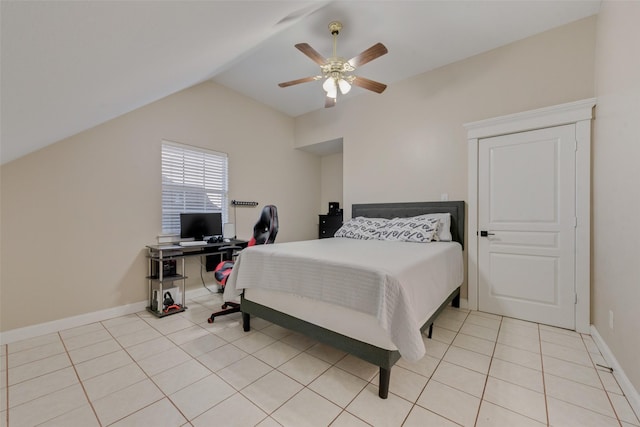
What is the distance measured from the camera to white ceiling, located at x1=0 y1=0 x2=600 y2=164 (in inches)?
31.3

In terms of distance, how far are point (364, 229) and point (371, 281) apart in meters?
1.90

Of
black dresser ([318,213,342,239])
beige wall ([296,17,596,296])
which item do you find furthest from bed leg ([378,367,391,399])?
black dresser ([318,213,342,239])

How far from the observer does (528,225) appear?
104 inches

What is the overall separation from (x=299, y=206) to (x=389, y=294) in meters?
3.79

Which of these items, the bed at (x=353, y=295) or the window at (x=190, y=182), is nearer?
the bed at (x=353, y=295)

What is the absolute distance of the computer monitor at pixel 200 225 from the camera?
3240mm

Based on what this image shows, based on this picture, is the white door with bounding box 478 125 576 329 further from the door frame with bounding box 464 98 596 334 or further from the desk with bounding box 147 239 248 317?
the desk with bounding box 147 239 248 317

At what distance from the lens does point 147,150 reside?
3025 mm

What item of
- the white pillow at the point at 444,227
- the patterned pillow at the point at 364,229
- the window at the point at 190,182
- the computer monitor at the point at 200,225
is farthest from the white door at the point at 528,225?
the window at the point at 190,182

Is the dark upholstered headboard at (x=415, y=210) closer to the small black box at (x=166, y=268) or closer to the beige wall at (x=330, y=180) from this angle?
the beige wall at (x=330, y=180)

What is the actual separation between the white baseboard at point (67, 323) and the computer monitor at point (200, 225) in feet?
3.09

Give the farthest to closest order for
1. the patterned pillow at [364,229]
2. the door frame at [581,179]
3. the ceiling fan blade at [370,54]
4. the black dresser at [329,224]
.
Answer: the black dresser at [329,224] < the patterned pillow at [364,229] < the door frame at [581,179] < the ceiling fan blade at [370,54]

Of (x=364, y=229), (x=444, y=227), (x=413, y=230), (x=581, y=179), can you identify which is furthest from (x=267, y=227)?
(x=581, y=179)

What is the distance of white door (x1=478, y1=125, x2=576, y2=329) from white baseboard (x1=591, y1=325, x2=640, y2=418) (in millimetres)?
370
